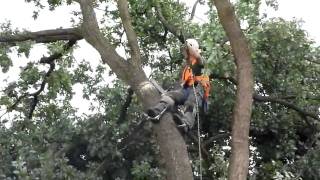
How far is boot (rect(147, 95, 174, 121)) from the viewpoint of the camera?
3.86 metres

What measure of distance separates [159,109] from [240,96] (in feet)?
2.56

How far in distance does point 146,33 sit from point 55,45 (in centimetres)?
128

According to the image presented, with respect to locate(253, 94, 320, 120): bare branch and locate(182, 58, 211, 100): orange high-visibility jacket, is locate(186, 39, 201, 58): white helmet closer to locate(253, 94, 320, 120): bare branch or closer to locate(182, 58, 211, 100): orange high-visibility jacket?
locate(182, 58, 211, 100): orange high-visibility jacket

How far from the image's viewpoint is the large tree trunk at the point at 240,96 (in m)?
3.15

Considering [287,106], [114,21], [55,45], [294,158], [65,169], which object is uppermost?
[114,21]

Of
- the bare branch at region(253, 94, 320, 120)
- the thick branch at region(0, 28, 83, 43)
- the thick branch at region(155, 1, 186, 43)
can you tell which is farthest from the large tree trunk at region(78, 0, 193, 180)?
the bare branch at region(253, 94, 320, 120)

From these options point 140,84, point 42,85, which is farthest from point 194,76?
point 42,85

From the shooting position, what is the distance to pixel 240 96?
3324 millimetres

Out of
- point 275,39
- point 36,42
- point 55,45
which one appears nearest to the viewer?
point 36,42

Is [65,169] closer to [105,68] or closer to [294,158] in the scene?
[105,68]

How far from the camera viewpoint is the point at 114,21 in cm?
738

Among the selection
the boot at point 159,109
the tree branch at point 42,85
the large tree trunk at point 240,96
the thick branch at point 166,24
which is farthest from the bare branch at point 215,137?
the large tree trunk at point 240,96

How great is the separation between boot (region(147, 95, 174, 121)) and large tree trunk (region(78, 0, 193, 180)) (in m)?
0.06

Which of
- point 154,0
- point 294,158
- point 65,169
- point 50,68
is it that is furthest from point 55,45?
point 294,158
